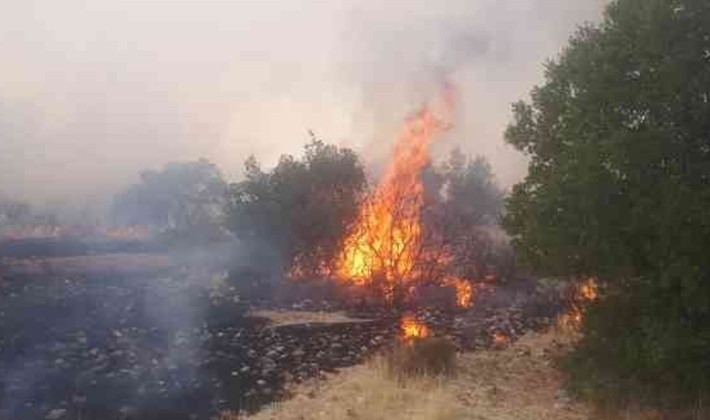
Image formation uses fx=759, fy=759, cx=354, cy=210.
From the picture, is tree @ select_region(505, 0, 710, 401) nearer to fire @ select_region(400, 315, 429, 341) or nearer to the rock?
fire @ select_region(400, 315, 429, 341)

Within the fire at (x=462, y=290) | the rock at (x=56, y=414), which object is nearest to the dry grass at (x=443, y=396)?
the rock at (x=56, y=414)

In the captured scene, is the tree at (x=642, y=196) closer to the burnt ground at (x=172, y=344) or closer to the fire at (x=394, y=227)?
the burnt ground at (x=172, y=344)

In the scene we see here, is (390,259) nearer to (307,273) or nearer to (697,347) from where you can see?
(307,273)

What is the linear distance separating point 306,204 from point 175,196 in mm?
49842

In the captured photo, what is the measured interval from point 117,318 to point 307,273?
11.4m

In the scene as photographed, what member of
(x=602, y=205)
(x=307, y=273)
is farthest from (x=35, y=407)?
(x=307, y=273)

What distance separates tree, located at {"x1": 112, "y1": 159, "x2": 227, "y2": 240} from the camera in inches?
3145

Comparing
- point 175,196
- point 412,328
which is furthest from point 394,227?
point 175,196

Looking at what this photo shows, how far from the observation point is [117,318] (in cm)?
3014

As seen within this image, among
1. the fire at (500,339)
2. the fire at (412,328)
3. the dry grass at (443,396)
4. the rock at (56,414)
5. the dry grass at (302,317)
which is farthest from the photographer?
the dry grass at (302,317)

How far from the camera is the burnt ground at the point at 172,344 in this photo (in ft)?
62.3

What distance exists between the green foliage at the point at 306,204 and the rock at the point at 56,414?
20.7 meters

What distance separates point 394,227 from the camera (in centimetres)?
3497

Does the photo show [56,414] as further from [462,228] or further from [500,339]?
[462,228]
